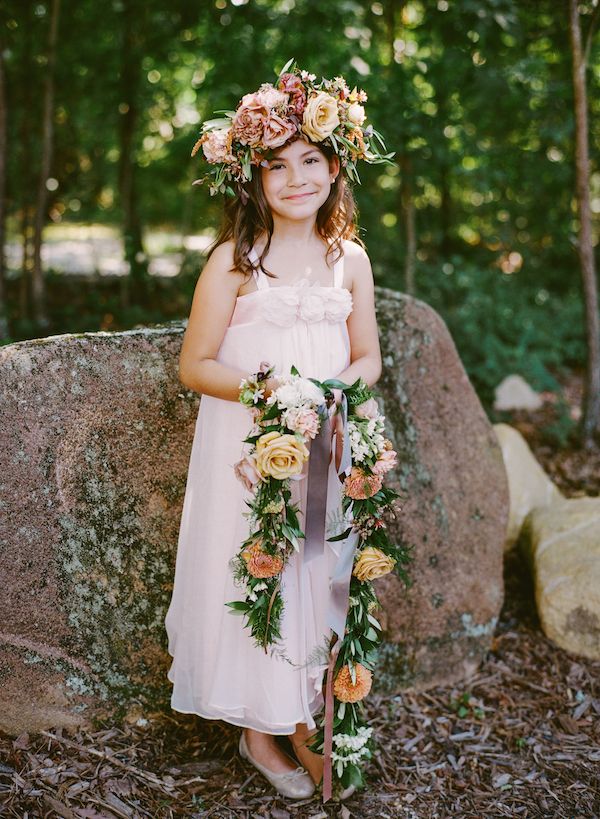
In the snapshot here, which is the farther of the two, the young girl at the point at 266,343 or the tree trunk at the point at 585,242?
the tree trunk at the point at 585,242

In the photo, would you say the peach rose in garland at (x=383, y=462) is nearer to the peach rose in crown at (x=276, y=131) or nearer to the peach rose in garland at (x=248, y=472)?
the peach rose in garland at (x=248, y=472)

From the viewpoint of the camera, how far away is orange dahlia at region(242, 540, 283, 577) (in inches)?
94.0

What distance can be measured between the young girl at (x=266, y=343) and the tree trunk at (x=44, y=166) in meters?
3.77

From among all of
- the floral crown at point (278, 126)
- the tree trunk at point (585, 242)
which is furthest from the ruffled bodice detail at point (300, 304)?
the tree trunk at point (585, 242)

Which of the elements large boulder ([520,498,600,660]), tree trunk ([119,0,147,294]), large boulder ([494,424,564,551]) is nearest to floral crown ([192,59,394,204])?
large boulder ([520,498,600,660])

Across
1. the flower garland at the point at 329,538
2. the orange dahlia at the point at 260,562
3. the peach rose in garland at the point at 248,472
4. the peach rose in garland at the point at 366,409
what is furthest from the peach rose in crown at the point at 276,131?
the orange dahlia at the point at 260,562

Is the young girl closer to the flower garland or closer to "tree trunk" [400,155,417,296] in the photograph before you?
the flower garland

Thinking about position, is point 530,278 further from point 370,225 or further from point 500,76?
point 500,76

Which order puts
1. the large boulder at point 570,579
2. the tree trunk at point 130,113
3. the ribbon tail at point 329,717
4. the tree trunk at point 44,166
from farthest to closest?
the tree trunk at point 130,113 < the tree trunk at point 44,166 < the large boulder at point 570,579 < the ribbon tail at point 329,717

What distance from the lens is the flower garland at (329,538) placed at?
2.23 meters

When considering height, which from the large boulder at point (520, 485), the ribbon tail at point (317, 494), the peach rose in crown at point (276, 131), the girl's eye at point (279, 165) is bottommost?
the large boulder at point (520, 485)

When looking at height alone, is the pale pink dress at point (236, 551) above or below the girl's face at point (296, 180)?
below

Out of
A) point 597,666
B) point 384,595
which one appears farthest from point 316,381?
point 597,666

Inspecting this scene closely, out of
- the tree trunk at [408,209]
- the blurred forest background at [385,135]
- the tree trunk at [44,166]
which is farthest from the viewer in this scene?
the tree trunk at [408,209]
